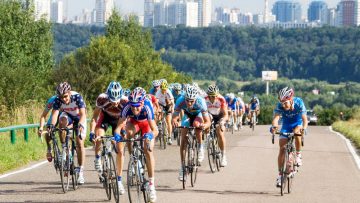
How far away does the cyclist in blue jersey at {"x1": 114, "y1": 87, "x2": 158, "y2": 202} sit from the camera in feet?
39.9

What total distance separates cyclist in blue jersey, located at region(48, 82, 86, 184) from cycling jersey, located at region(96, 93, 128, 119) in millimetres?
288

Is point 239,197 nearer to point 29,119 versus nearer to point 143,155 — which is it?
point 143,155

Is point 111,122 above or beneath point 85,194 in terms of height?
above

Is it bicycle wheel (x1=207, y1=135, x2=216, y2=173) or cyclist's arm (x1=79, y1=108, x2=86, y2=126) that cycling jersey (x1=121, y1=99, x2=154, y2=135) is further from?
bicycle wheel (x1=207, y1=135, x2=216, y2=173)

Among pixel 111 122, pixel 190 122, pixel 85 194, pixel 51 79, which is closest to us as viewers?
pixel 85 194

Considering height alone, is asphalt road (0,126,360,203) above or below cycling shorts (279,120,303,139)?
below

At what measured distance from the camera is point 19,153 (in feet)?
63.6

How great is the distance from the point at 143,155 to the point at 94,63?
41.6 metres

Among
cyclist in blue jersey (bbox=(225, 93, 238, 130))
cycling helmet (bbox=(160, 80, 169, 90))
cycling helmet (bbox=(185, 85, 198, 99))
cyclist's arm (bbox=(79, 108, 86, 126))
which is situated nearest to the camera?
cyclist's arm (bbox=(79, 108, 86, 126))

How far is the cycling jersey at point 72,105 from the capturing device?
47.4 feet

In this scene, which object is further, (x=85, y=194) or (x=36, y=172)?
(x=36, y=172)

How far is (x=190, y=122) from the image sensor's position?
16.7m

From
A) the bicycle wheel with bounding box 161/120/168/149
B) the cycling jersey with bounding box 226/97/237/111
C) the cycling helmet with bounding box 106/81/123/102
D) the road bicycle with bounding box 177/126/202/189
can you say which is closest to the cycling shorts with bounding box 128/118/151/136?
the cycling helmet with bounding box 106/81/123/102

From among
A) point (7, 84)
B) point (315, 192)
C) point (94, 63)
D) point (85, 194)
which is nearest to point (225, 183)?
point (315, 192)
